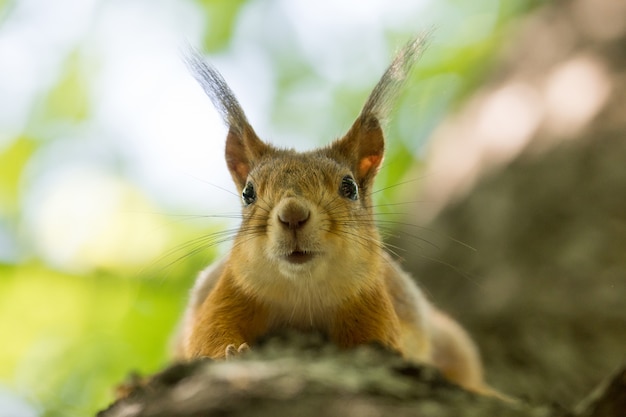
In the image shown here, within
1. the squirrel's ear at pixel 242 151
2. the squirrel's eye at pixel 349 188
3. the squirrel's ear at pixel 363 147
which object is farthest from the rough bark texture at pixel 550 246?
the squirrel's ear at pixel 242 151

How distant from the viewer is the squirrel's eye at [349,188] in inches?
144

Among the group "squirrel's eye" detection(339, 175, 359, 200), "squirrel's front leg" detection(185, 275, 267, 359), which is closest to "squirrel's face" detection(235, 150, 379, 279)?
"squirrel's eye" detection(339, 175, 359, 200)

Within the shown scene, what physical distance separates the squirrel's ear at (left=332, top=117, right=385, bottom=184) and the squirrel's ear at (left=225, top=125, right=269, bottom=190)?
40 cm

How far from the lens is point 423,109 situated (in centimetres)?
688

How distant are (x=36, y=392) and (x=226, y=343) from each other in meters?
4.04

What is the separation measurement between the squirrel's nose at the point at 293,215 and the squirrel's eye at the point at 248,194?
546 millimetres

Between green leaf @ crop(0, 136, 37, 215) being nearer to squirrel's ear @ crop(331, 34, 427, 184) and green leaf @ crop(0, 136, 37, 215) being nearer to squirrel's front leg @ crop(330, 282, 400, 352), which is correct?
squirrel's ear @ crop(331, 34, 427, 184)

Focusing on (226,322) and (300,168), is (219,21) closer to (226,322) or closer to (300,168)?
(300,168)

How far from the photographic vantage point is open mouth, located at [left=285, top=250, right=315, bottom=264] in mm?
3160

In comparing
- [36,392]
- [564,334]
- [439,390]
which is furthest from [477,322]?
[36,392]

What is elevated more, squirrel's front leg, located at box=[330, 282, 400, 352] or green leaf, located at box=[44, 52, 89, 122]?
green leaf, located at box=[44, 52, 89, 122]

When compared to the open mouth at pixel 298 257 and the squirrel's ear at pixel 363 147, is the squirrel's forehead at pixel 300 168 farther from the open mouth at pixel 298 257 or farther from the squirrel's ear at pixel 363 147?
the open mouth at pixel 298 257


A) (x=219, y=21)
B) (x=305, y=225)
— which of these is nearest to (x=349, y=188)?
(x=305, y=225)

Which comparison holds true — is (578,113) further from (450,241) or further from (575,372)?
(575,372)
